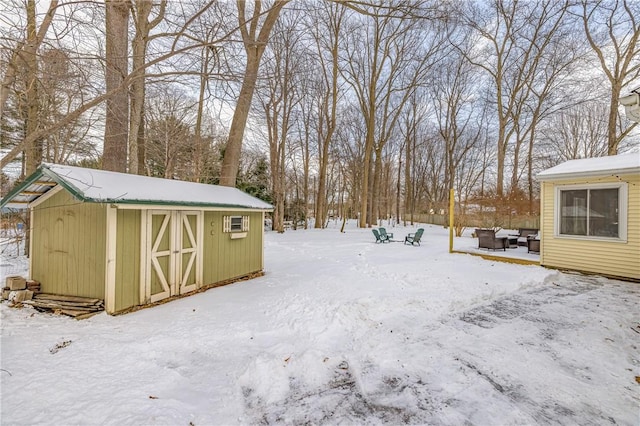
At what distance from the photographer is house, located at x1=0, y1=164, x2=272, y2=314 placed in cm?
411

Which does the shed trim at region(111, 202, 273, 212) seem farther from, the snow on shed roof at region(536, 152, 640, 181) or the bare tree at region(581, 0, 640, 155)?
the bare tree at region(581, 0, 640, 155)

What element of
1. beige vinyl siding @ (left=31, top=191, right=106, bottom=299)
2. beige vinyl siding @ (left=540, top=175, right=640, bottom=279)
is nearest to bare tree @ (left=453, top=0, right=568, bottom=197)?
beige vinyl siding @ (left=540, top=175, right=640, bottom=279)

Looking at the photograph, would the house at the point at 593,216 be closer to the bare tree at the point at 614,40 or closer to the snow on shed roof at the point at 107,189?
the snow on shed roof at the point at 107,189

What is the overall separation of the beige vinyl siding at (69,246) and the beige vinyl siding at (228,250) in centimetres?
176

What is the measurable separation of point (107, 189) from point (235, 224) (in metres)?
2.61

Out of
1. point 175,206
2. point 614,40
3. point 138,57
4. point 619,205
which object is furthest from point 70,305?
point 614,40

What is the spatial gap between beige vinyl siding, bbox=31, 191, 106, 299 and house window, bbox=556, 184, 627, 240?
1020 cm

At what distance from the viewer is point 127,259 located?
4.31 m

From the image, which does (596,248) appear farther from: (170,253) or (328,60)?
(328,60)

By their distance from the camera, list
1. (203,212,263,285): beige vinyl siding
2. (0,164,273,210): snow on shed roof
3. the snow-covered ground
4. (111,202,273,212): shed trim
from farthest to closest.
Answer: (203,212,263,285): beige vinyl siding
(111,202,273,212): shed trim
(0,164,273,210): snow on shed roof
the snow-covered ground

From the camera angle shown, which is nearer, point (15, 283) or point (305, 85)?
point (15, 283)

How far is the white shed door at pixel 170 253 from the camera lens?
4633 mm

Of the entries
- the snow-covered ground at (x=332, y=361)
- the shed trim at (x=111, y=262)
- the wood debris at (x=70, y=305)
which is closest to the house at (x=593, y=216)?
the snow-covered ground at (x=332, y=361)

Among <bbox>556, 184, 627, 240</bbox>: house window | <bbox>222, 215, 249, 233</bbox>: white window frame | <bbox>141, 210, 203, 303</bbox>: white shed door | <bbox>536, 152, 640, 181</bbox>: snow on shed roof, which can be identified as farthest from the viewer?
<bbox>556, 184, 627, 240</bbox>: house window
